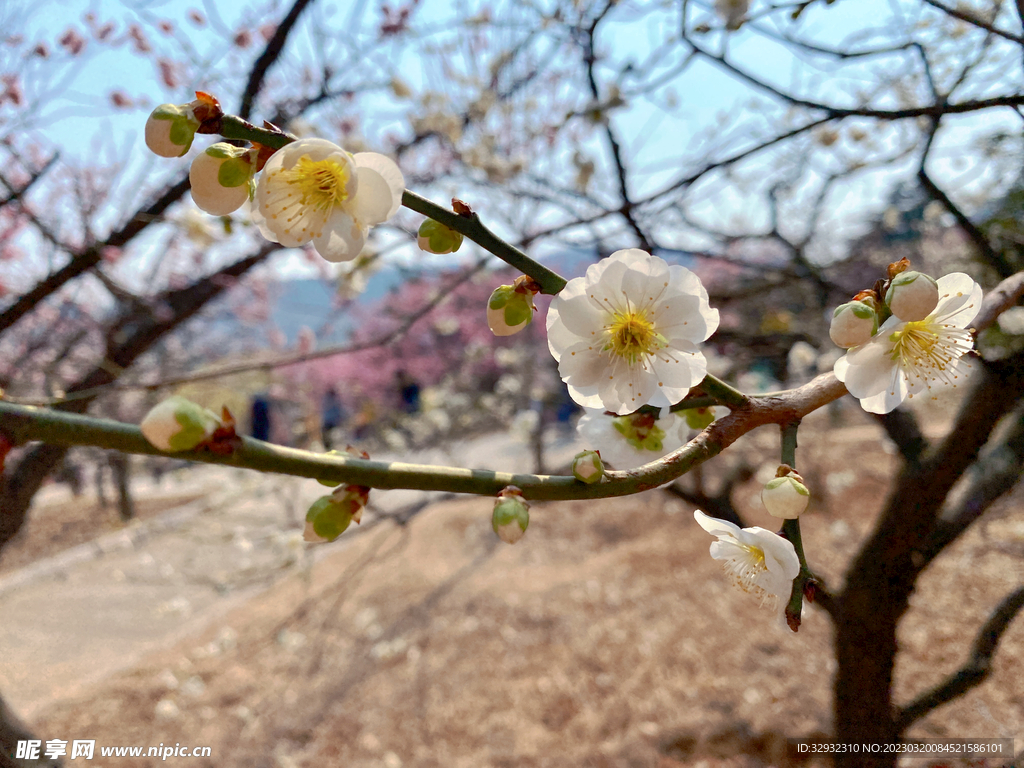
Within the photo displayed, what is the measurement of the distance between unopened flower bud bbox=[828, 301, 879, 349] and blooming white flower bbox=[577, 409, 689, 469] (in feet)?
0.64

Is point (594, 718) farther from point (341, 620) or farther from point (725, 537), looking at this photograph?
point (725, 537)

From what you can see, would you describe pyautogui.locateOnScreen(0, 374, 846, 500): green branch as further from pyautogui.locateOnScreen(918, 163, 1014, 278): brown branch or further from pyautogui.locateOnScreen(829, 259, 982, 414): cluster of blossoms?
pyautogui.locateOnScreen(918, 163, 1014, 278): brown branch

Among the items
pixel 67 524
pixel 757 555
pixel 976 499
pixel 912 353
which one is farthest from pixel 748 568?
pixel 67 524

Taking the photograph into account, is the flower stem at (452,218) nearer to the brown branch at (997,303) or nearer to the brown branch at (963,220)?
the brown branch at (997,303)

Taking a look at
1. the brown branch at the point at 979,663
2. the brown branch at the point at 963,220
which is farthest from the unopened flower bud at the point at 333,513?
the brown branch at the point at 979,663

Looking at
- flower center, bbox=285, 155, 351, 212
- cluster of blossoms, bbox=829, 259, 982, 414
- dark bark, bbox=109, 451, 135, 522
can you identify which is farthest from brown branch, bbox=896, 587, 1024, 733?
dark bark, bbox=109, 451, 135, 522

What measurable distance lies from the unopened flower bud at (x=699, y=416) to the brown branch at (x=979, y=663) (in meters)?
1.16

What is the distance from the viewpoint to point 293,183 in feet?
1.77

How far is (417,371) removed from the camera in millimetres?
8477

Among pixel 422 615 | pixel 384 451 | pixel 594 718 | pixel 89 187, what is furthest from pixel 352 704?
pixel 384 451

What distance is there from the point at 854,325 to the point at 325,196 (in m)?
0.52

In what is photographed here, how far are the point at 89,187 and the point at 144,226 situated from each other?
41.1 inches

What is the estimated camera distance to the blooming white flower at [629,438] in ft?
2.05

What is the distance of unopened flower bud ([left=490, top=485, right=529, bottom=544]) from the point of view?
41cm
